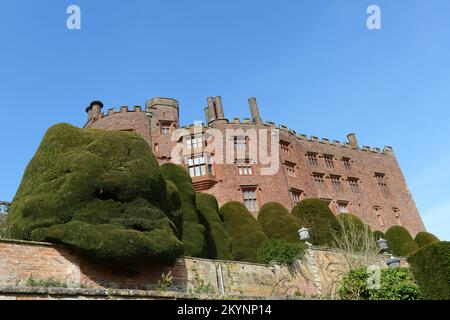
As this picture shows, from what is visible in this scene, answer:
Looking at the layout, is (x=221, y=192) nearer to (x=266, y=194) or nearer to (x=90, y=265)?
(x=266, y=194)

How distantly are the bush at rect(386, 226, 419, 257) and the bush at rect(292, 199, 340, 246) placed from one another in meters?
5.95

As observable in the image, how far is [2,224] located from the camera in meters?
21.4

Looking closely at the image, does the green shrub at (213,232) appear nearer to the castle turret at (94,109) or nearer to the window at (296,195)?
the window at (296,195)

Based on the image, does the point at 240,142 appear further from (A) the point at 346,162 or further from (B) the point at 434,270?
(B) the point at 434,270

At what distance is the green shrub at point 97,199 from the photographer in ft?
41.4

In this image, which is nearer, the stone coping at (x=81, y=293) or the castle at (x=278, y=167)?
the stone coping at (x=81, y=293)

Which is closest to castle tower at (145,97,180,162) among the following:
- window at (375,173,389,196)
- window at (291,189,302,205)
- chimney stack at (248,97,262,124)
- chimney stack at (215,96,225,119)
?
chimney stack at (215,96,225,119)

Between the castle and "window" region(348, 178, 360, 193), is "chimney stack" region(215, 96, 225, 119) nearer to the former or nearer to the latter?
the castle

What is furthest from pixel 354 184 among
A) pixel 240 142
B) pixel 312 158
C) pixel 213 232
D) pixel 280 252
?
pixel 280 252

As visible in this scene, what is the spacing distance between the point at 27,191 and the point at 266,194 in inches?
744

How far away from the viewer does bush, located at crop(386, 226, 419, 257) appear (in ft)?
96.2

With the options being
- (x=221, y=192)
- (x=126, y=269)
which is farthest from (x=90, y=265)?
(x=221, y=192)

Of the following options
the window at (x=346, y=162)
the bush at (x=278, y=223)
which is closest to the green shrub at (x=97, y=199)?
the bush at (x=278, y=223)

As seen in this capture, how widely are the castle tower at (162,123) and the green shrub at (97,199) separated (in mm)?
15053
